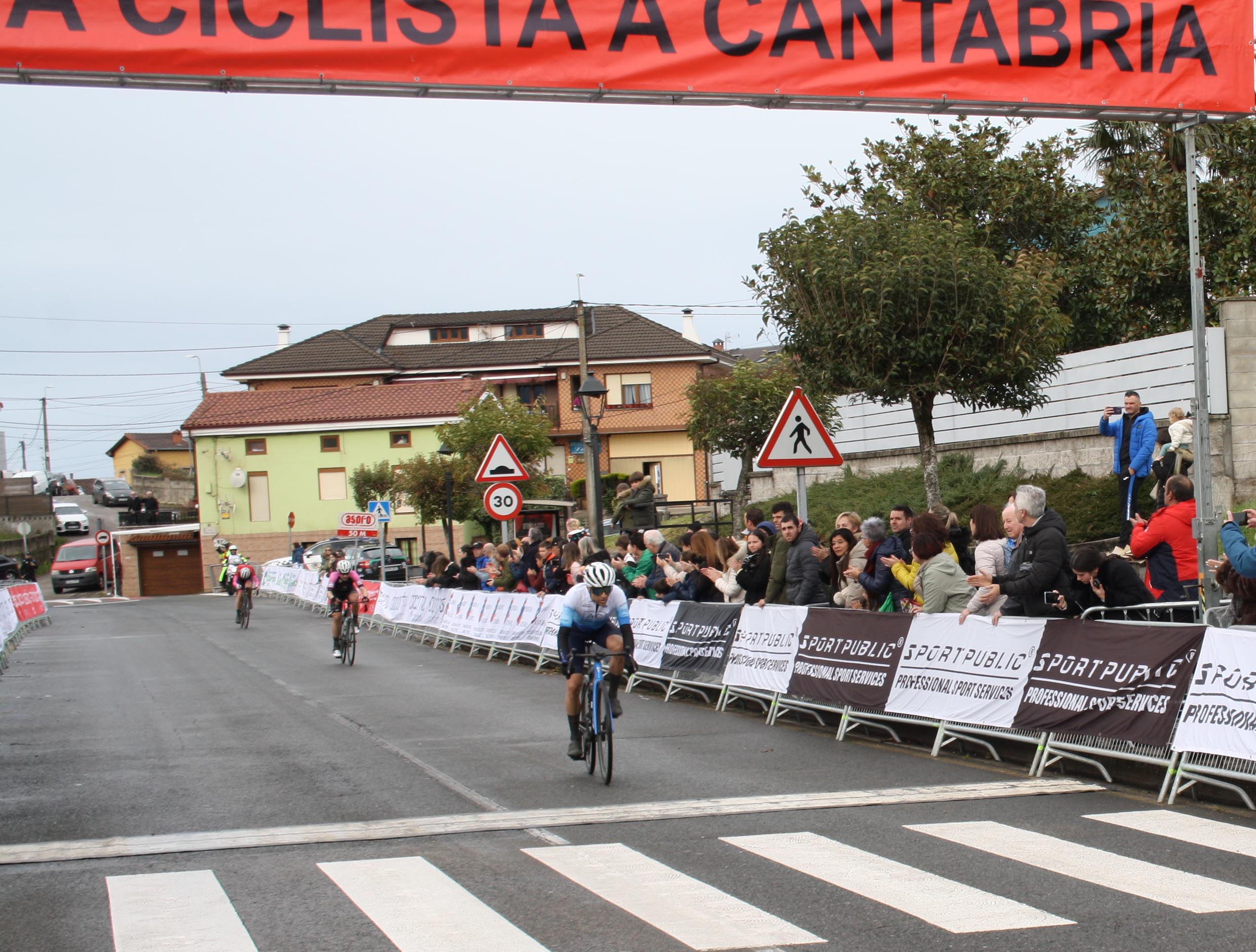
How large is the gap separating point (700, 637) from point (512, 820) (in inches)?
262

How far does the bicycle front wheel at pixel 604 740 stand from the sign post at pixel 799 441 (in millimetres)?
3687

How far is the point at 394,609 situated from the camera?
2884 centimetres

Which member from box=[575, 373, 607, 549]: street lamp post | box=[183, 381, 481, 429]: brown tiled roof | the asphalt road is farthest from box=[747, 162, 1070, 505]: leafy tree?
box=[183, 381, 481, 429]: brown tiled roof

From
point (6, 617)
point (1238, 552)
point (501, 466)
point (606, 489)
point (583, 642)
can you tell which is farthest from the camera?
point (606, 489)

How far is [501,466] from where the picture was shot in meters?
22.0

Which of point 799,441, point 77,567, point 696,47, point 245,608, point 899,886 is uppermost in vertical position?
point 696,47

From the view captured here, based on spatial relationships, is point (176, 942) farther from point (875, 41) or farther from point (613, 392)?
point (613, 392)

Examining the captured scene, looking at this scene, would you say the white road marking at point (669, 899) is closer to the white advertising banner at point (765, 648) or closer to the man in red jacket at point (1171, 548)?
the white advertising banner at point (765, 648)

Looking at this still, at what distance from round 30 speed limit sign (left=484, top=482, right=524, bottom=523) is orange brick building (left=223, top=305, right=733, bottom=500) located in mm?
38412

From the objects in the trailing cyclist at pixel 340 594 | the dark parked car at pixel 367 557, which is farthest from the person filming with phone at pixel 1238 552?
the dark parked car at pixel 367 557

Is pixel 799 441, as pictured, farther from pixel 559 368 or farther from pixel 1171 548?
pixel 559 368

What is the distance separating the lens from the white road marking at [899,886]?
5.97 m

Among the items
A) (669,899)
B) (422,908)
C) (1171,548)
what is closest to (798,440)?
(1171,548)

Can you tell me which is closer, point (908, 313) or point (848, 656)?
point (848, 656)
